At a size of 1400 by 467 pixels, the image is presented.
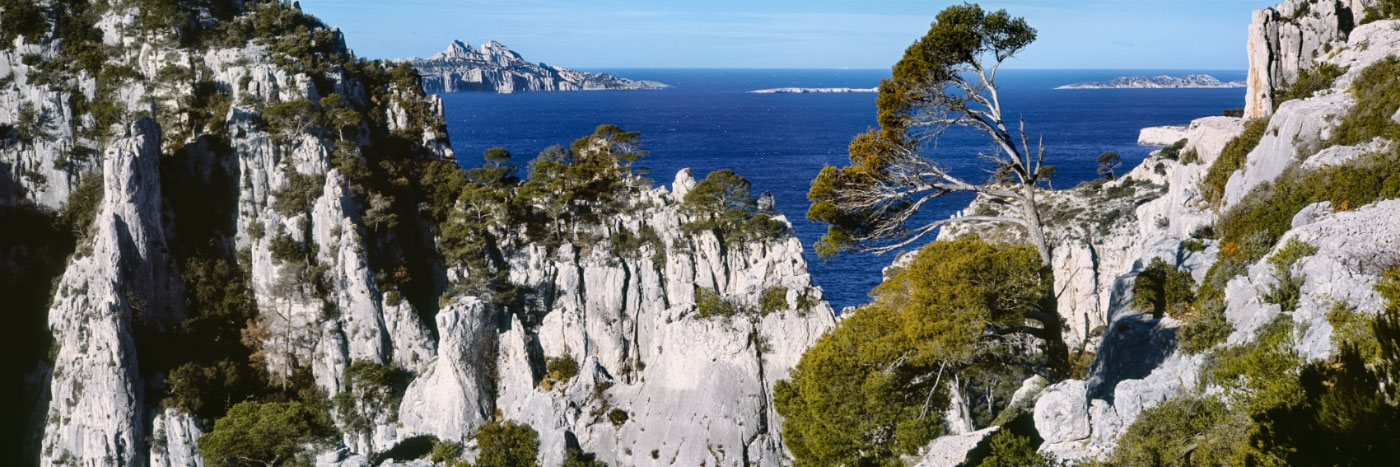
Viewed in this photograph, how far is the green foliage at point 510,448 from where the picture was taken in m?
36.9

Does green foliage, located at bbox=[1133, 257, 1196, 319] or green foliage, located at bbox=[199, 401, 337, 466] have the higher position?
green foliage, located at bbox=[1133, 257, 1196, 319]

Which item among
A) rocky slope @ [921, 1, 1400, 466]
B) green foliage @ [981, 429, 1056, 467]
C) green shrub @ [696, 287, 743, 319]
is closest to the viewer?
rocky slope @ [921, 1, 1400, 466]

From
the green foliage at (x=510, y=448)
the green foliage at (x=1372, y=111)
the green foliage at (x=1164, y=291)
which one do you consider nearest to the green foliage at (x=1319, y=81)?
the green foliage at (x=1372, y=111)

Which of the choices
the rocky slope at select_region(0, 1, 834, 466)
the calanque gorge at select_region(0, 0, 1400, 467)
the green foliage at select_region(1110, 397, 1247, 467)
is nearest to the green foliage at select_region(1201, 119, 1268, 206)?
the calanque gorge at select_region(0, 0, 1400, 467)

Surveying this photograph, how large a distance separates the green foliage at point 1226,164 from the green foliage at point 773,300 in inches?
604

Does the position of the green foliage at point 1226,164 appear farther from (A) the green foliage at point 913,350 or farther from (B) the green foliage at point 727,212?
(B) the green foliage at point 727,212

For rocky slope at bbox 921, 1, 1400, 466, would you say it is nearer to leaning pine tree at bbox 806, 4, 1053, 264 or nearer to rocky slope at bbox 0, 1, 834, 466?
leaning pine tree at bbox 806, 4, 1053, 264

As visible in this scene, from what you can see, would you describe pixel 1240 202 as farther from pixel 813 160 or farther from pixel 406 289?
pixel 813 160

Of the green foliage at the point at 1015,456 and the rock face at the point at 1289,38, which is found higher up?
the rock face at the point at 1289,38

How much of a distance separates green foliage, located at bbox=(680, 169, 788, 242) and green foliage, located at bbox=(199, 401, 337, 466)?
2096 cm

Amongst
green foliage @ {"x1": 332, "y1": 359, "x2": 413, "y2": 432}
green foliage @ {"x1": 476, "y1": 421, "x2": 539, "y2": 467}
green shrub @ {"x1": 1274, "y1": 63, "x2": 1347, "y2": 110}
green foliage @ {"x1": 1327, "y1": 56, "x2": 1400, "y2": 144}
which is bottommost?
green foliage @ {"x1": 332, "y1": 359, "x2": 413, "y2": 432}

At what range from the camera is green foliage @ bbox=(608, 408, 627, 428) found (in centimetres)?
3739

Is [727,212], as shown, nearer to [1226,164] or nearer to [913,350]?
[1226,164]

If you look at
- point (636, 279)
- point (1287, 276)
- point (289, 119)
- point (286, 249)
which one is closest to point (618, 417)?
point (636, 279)
